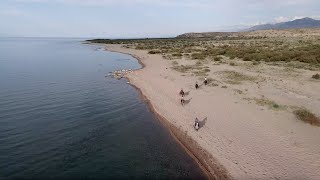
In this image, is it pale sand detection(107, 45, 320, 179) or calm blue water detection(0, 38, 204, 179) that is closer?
pale sand detection(107, 45, 320, 179)

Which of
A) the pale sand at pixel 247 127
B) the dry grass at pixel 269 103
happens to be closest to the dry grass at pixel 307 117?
the pale sand at pixel 247 127

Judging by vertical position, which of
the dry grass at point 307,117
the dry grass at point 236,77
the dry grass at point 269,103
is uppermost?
the dry grass at point 307,117

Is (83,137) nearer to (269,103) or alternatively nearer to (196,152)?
(196,152)

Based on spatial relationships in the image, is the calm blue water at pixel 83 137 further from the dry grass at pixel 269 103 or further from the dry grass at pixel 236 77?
the dry grass at pixel 236 77

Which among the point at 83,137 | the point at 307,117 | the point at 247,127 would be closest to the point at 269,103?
the point at 307,117

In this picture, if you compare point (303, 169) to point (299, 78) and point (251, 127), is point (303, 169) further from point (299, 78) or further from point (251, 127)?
point (299, 78)

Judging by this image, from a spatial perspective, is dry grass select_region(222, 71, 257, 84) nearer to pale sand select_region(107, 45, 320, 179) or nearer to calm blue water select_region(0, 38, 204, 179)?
pale sand select_region(107, 45, 320, 179)

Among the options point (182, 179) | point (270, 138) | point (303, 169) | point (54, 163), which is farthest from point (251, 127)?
point (54, 163)

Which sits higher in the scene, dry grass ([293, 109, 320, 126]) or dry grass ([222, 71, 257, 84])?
dry grass ([293, 109, 320, 126])

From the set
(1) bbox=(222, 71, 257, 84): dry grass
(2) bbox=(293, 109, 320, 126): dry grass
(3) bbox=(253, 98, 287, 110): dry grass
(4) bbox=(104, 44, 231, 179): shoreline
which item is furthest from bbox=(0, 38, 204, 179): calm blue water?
(1) bbox=(222, 71, 257, 84): dry grass
